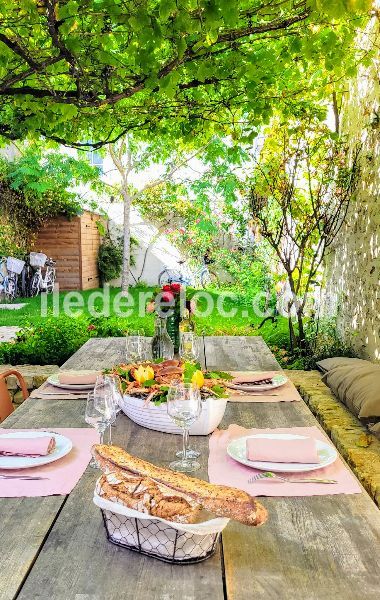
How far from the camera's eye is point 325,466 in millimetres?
1637

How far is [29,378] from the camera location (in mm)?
4215

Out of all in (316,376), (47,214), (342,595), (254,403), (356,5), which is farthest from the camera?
(47,214)

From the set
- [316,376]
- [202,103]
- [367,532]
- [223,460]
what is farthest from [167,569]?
[202,103]

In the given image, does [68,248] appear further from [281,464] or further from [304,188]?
[281,464]

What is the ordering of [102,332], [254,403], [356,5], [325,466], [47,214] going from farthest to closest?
[47,214] → [102,332] → [356,5] → [254,403] → [325,466]

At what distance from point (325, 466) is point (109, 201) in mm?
12156

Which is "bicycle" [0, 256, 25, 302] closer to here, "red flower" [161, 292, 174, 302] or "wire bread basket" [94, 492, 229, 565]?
"red flower" [161, 292, 174, 302]

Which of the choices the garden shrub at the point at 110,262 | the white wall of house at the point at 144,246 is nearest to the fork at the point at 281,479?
the white wall of house at the point at 144,246

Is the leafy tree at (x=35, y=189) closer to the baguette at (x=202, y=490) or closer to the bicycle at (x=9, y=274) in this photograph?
the bicycle at (x=9, y=274)

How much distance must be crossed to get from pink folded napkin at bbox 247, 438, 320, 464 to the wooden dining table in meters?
0.14

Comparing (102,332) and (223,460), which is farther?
(102,332)

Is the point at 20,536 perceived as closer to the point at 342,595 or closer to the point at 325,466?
the point at 342,595

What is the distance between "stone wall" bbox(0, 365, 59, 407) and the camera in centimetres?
420

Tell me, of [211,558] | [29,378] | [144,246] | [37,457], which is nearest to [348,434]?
[37,457]
